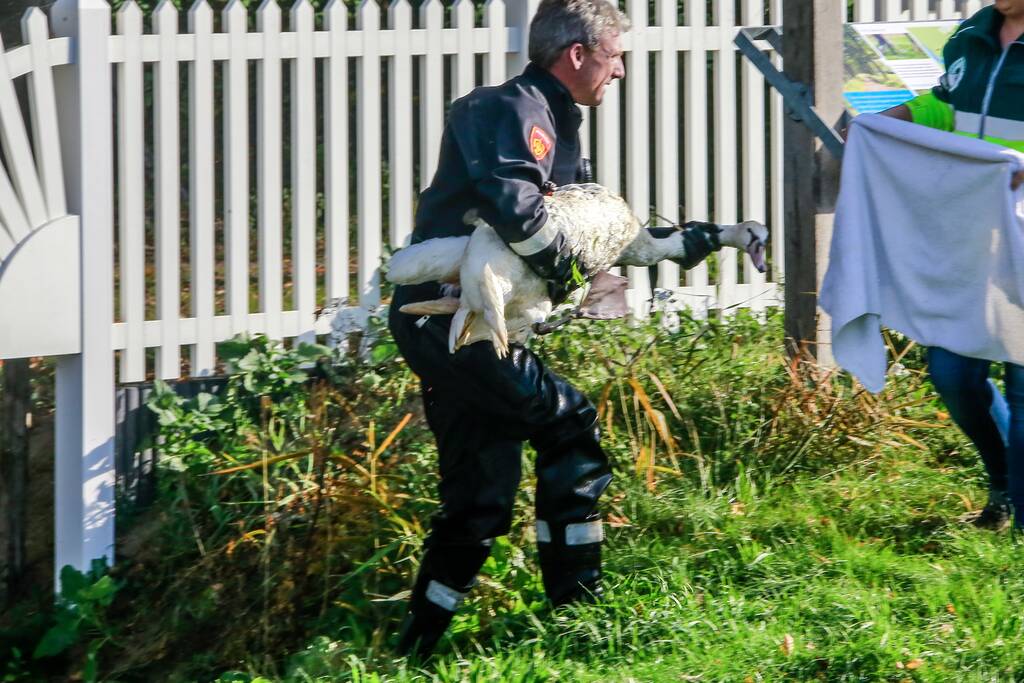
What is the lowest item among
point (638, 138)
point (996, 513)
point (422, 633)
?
point (422, 633)

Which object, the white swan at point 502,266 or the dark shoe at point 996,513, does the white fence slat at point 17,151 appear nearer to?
the white swan at point 502,266

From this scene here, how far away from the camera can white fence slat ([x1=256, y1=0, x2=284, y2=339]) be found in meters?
5.41

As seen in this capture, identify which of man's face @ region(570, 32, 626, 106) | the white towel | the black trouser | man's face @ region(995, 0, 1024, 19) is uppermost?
man's face @ region(995, 0, 1024, 19)

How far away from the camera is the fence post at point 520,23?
5770 millimetres

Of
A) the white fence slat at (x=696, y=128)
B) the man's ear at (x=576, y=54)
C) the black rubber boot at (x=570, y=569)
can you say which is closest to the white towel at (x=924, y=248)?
the black rubber boot at (x=570, y=569)

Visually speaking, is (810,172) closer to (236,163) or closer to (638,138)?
(638,138)

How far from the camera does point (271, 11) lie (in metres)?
5.35

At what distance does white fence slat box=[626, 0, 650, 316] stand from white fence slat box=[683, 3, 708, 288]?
0.77 ft

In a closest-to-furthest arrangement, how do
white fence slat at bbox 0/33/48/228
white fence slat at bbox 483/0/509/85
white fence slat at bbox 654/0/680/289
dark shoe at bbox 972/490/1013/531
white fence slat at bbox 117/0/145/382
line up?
dark shoe at bbox 972/490/1013/531
white fence slat at bbox 0/33/48/228
white fence slat at bbox 117/0/145/382
white fence slat at bbox 483/0/509/85
white fence slat at bbox 654/0/680/289

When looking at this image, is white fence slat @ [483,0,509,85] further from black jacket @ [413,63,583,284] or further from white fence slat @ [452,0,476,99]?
black jacket @ [413,63,583,284]

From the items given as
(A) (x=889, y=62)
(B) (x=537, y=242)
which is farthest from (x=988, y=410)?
(B) (x=537, y=242)

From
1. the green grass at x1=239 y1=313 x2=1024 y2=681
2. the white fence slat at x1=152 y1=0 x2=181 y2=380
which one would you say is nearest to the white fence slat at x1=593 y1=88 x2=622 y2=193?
the green grass at x1=239 y1=313 x2=1024 y2=681

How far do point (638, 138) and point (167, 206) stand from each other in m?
2.07

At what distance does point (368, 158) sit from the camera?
564cm
